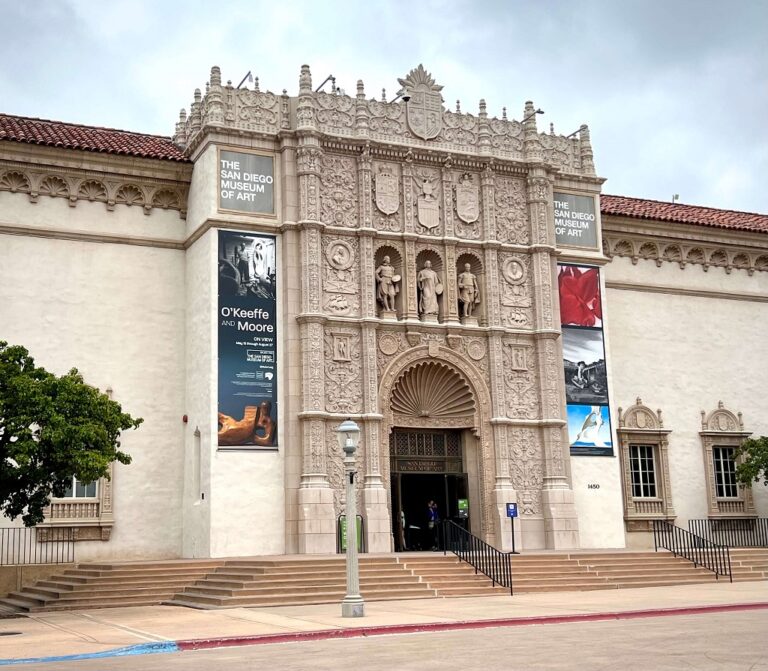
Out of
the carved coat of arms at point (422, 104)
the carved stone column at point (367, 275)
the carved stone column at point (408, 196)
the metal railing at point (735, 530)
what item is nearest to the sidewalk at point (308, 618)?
the carved stone column at point (367, 275)

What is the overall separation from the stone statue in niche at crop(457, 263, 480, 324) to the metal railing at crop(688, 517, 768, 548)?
10.4m

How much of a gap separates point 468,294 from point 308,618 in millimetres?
14408

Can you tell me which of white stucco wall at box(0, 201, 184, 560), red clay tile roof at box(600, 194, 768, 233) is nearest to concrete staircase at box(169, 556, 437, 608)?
white stucco wall at box(0, 201, 184, 560)

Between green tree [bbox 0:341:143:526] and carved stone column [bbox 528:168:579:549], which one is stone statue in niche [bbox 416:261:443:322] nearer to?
carved stone column [bbox 528:168:579:549]

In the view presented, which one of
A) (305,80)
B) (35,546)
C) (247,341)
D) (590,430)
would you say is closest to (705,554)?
(590,430)

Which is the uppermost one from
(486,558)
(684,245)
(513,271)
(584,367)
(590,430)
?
(684,245)

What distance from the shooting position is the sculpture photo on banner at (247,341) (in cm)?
2806

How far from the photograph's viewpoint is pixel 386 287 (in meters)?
30.5

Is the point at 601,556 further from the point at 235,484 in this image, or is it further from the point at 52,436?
the point at 52,436

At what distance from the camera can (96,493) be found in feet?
92.5

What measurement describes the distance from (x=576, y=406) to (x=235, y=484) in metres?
10.9

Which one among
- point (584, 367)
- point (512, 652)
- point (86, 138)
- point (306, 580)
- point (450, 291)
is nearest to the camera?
point (512, 652)

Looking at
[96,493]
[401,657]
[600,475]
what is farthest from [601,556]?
[401,657]

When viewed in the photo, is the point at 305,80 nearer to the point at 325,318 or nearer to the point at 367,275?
the point at 367,275
